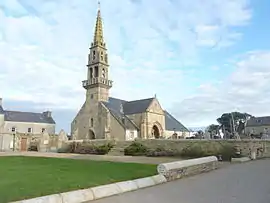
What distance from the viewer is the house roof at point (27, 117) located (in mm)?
57312

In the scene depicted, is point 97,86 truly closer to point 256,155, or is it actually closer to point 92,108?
point 92,108

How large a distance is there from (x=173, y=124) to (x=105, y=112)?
17908mm

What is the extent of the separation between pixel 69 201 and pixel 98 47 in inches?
1814

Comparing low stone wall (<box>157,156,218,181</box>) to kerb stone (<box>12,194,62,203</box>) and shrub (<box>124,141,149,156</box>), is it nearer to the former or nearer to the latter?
kerb stone (<box>12,194,62,203</box>)

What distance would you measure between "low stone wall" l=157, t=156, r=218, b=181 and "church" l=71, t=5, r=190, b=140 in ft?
102

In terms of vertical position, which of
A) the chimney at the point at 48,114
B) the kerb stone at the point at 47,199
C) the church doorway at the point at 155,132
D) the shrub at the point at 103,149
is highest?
the chimney at the point at 48,114

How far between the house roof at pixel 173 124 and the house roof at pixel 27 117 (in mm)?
25928

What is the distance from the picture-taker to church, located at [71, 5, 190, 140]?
4512cm

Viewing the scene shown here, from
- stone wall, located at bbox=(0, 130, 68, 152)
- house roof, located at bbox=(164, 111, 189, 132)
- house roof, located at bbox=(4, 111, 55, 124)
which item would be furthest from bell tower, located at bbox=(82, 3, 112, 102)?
house roof, located at bbox=(4, 111, 55, 124)

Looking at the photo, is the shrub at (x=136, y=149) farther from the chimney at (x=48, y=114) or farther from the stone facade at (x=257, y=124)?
the stone facade at (x=257, y=124)

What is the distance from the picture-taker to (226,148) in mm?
21016

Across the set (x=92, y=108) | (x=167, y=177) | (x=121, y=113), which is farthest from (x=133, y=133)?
(x=167, y=177)

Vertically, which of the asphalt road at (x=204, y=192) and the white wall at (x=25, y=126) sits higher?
the white wall at (x=25, y=126)

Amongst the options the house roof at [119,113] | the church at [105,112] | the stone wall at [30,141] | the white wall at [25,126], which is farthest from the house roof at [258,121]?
the stone wall at [30,141]
